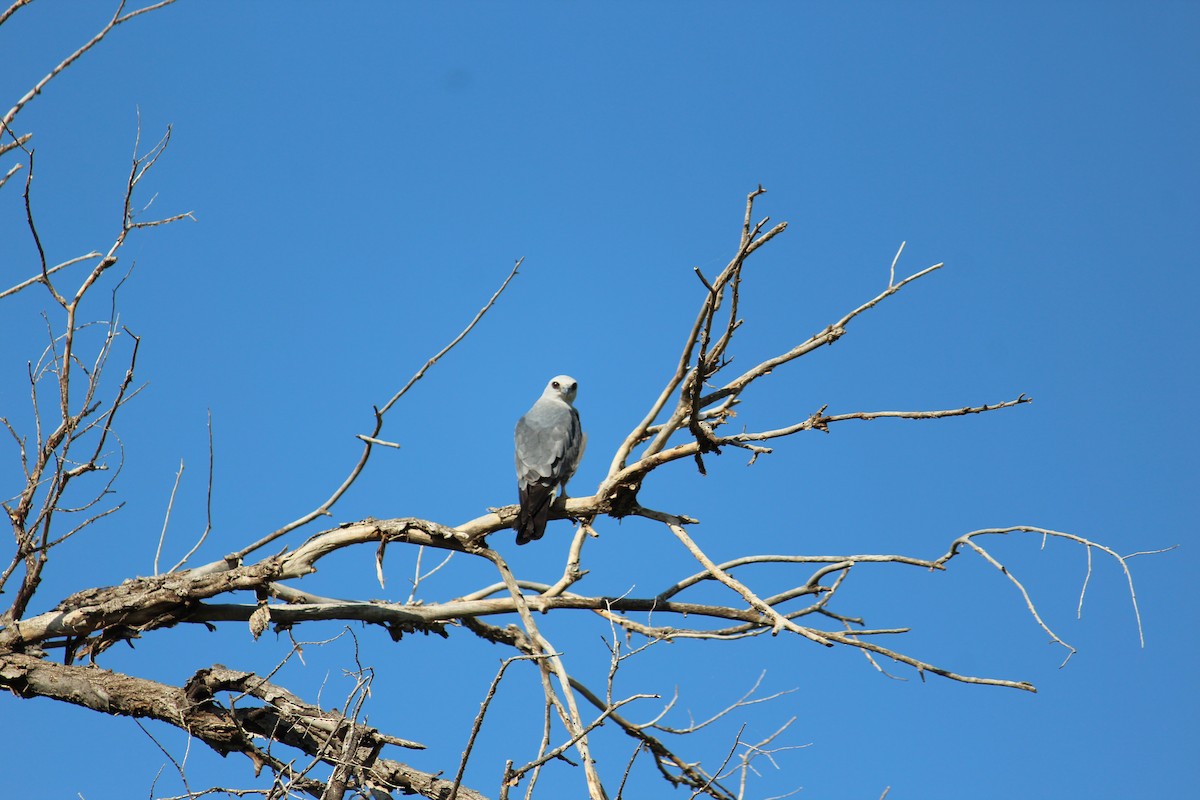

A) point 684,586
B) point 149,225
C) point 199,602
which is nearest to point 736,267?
point 684,586

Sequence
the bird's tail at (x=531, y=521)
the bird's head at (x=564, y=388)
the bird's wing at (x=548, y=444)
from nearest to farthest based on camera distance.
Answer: the bird's tail at (x=531, y=521) < the bird's wing at (x=548, y=444) < the bird's head at (x=564, y=388)

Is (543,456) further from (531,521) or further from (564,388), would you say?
(564,388)

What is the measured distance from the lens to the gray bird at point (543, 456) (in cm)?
472

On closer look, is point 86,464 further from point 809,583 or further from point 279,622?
point 809,583

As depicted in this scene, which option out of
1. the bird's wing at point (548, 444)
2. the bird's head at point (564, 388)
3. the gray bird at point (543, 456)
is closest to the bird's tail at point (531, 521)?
the gray bird at point (543, 456)

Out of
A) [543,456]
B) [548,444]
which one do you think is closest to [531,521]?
[543,456]

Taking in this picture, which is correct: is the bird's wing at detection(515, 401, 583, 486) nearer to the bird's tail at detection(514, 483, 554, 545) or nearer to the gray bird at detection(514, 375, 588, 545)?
the gray bird at detection(514, 375, 588, 545)

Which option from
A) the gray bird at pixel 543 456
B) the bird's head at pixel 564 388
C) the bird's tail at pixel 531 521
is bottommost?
the bird's tail at pixel 531 521

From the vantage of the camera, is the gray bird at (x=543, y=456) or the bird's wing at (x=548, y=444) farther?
the bird's wing at (x=548, y=444)

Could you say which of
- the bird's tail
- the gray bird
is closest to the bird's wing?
the gray bird

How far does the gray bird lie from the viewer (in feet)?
15.5

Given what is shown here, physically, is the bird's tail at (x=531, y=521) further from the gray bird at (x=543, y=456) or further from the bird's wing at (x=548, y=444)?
the bird's wing at (x=548, y=444)

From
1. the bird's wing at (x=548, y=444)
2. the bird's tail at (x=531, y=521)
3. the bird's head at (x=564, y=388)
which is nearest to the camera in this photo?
the bird's tail at (x=531, y=521)

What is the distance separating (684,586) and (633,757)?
113 centimetres
